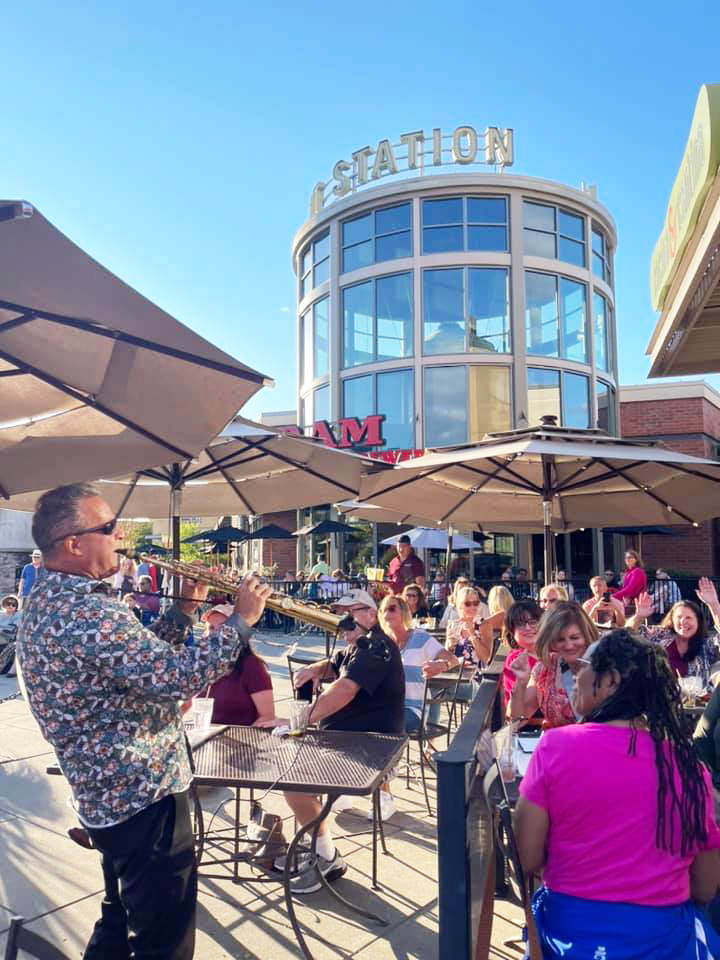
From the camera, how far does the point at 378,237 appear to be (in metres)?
18.8

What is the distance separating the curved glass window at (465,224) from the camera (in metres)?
18.2

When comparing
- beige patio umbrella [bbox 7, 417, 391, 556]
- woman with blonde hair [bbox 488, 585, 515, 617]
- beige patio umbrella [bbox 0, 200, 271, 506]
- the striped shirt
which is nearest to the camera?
beige patio umbrella [bbox 0, 200, 271, 506]

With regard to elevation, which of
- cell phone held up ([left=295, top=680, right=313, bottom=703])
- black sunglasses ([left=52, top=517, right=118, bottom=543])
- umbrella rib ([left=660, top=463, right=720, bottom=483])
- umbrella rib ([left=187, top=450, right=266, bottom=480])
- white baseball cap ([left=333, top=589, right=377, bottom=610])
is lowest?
cell phone held up ([left=295, top=680, right=313, bottom=703])

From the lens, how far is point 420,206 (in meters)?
18.3

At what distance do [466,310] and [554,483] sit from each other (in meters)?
11.2

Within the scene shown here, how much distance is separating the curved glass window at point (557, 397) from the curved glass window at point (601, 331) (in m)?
1.21

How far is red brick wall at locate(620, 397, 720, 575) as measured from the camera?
17781mm

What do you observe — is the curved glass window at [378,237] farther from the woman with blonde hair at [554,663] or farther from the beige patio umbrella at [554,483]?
the woman with blonde hair at [554,663]

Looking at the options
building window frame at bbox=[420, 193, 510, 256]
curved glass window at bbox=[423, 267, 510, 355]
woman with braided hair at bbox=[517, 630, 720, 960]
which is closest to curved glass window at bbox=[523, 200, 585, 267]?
building window frame at bbox=[420, 193, 510, 256]

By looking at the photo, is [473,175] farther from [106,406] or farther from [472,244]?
[106,406]

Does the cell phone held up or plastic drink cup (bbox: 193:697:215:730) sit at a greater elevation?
plastic drink cup (bbox: 193:697:215:730)

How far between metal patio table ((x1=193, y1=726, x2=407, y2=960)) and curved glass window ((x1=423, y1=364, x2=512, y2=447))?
14490 millimetres

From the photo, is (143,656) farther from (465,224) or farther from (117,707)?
(465,224)

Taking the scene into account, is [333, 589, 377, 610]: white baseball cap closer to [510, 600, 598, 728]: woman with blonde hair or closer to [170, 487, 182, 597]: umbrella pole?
[510, 600, 598, 728]: woman with blonde hair
